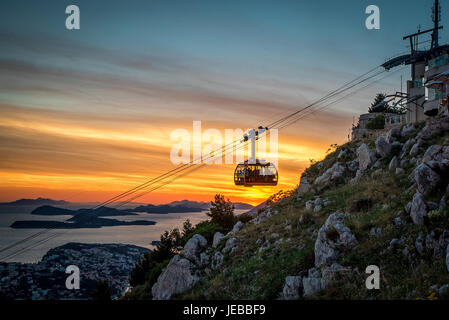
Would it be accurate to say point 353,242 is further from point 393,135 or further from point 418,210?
point 393,135

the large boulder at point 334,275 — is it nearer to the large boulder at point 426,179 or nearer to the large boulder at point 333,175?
the large boulder at point 426,179

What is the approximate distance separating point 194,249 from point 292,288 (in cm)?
A: 1891

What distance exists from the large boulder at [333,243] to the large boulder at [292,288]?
165cm

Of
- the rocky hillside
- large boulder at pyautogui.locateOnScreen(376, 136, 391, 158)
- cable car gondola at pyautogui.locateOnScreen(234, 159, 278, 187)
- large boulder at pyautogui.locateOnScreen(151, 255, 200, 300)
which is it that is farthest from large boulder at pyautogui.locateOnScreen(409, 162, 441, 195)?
large boulder at pyautogui.locateOnScreen(151, 255, 200, 300)

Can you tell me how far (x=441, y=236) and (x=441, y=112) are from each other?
→ 20924mm

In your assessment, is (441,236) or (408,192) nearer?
(441,236)

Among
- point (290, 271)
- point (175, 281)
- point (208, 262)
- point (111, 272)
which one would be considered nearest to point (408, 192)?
point (290, 271)

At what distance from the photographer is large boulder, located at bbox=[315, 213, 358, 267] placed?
18.2m

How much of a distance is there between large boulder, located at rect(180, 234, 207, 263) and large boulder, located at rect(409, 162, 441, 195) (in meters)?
20.6

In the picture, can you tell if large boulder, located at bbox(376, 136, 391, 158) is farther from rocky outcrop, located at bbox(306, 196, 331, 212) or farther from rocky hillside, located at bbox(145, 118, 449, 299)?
rocky outcrop, located at bbox(306, 196, 331, 212)

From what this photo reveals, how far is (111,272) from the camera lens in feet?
290

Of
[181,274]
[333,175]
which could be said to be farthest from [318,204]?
[181,274]

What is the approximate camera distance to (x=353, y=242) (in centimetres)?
1869
